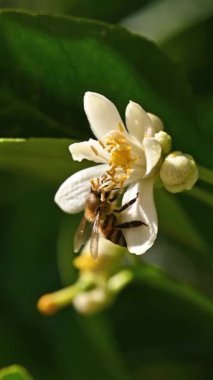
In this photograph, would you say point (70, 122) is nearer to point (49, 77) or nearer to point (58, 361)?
point (49, 77)

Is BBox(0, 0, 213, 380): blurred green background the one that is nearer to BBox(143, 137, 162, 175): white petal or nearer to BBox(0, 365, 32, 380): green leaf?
BBox(143, 137, 162, 175): white petal

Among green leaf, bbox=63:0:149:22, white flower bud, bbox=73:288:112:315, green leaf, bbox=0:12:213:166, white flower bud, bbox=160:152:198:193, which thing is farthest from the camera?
green leaf, bbox=63:0:149:22

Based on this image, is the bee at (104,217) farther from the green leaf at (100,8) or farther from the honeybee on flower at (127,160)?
the green leaf at (100,8)

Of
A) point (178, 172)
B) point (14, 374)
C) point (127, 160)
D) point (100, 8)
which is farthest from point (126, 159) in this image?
point (100, 8)

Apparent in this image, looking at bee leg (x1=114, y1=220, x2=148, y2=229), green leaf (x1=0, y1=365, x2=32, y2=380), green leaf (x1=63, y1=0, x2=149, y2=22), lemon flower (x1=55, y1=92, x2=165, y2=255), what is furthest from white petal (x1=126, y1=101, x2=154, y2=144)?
green leaf (x1=63, y1=0, x2=149, y2=22)

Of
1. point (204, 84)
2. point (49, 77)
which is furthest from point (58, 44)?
point (204, 84)

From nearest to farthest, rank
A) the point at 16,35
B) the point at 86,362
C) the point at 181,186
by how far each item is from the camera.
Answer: the point at 181,186, the point at 16,35, the point at 86,362
